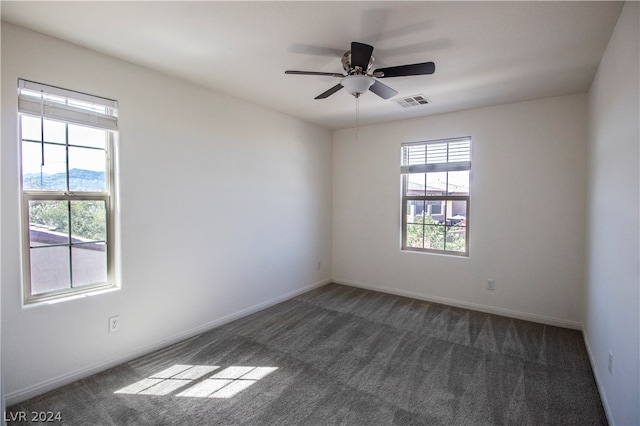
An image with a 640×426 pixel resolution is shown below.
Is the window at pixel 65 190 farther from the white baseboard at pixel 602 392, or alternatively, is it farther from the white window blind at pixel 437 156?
the white baseboard at pixel 602 392

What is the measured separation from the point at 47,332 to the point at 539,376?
380 centimetres

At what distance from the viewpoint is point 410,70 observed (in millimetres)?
2150

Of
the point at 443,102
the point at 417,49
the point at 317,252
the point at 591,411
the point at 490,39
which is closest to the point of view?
the point at 591,411

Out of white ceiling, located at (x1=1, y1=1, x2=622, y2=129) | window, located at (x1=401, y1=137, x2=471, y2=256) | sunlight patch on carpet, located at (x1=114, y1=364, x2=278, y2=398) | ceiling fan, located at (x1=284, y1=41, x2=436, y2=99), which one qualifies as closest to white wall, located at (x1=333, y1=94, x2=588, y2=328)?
window, located at (x1=401, y1=137, x2=471, y2=256)

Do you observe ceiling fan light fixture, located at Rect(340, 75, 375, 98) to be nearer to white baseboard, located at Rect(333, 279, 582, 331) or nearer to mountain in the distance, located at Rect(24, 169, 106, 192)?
mountain in the distance, located at Rect(24, 169, 106, 192)

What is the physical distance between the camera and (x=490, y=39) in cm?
219

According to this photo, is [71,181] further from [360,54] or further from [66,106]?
[360,54]

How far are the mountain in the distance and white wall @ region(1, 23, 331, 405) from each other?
14cm

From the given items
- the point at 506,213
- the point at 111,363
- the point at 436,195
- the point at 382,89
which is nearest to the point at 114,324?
the point at 111,363

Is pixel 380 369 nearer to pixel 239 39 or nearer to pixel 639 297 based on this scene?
pixel 639 297

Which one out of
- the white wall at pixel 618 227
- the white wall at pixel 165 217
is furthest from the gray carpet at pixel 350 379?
the white wall at pixel 618 227

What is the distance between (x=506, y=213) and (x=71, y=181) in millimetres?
4442

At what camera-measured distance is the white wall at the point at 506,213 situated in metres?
3.34

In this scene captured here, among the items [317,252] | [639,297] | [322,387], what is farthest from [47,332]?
[639,297]
